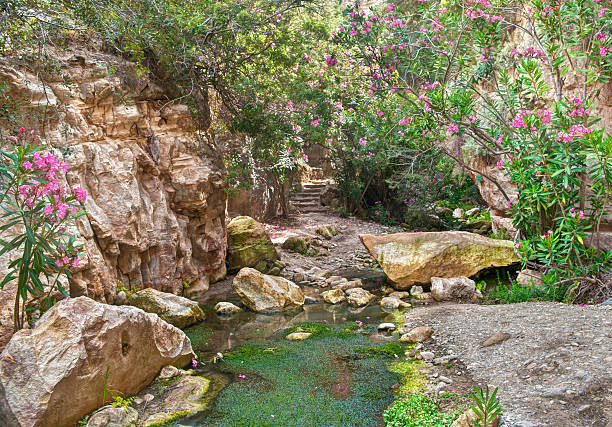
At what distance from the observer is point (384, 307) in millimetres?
7461

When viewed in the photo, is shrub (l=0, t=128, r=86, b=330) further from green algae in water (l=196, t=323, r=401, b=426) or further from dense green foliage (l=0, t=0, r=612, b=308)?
green algae in water (l=196, t=323, r=401, b=426)

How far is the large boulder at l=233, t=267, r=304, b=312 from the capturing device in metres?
7.45

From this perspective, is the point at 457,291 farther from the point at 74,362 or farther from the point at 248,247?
the point at 74,362

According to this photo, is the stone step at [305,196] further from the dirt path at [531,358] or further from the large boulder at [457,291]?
the dirt path at [531,358]

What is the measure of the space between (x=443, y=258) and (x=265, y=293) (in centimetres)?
321

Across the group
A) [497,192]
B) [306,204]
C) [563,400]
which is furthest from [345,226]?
[563,400]

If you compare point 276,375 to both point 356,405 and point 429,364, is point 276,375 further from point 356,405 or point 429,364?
point 429,364

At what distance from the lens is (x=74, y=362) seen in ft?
11.9

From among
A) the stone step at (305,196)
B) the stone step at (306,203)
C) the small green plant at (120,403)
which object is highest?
the stone step at (305,196)

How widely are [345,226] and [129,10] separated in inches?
387

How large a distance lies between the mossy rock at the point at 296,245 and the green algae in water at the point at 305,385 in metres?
5.44

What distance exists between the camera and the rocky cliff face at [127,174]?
19.5 feet

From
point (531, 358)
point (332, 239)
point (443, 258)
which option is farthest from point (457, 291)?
point (332, 239)

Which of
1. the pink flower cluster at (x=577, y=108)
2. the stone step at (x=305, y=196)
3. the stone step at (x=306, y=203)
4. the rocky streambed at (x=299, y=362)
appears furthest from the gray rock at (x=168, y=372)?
the stone step at (x=305, y=196)
